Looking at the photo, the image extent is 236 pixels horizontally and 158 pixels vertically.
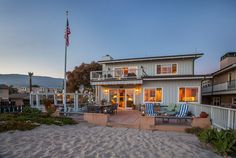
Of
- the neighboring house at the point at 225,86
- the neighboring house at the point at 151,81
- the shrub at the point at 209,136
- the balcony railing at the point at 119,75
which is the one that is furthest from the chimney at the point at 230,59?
the shrub at the point at 209,136

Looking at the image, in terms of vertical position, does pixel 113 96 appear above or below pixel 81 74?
below

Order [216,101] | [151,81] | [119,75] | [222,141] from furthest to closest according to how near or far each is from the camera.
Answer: [216,101]
[119,75]
[151,81]
[222,141]

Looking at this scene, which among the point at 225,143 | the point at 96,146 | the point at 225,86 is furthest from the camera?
the point at 225,86

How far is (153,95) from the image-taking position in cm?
1630

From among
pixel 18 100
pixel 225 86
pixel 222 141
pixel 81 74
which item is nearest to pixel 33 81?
pixel 81 74

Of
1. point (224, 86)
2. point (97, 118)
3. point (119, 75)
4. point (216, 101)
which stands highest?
point (119, 75)

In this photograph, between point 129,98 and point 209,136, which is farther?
point 129,98

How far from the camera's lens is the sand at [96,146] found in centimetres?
506

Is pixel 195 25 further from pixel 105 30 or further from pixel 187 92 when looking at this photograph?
pixel 105 30

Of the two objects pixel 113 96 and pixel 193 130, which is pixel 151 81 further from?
pixel 193 130

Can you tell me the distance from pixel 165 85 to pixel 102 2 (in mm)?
10797

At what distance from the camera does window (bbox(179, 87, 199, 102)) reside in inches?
601

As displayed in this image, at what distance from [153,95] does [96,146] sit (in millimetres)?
11421

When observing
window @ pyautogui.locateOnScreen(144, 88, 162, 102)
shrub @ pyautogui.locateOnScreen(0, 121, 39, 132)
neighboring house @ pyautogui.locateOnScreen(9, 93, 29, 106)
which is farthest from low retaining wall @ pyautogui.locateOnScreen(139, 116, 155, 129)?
neighboring house @ pyautogui.locateOnScreen(9, 93, 29, 106)
